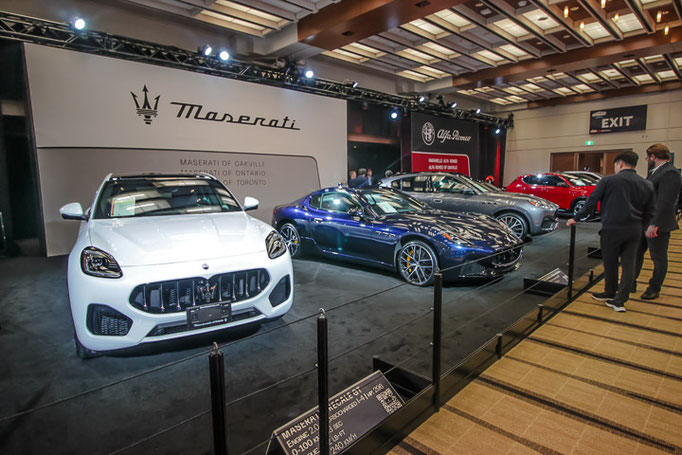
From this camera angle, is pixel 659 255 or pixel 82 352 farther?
pixel 659 255

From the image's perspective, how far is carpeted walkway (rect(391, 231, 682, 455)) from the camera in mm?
1791

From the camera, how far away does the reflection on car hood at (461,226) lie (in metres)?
4.03

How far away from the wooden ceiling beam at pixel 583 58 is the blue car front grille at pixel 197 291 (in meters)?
10.5

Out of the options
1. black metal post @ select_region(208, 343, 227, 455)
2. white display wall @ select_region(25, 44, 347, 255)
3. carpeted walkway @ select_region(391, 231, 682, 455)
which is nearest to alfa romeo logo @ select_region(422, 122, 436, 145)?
white display wall @ select_region(25, 44, 347, 255)

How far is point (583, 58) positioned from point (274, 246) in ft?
33.6

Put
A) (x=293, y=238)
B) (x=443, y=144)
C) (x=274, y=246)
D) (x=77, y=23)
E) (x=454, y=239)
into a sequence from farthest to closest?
(x=443, y=144) → (x=77, y=23) → (x=293, y=238) → (x=454, y=239) → (x=274, y=246)

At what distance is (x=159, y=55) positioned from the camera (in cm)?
695

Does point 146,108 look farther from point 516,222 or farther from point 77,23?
point 516,222

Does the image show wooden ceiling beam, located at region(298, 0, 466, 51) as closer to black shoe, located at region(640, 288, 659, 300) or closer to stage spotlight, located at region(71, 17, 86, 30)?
stage spotlight, located at region(71, 17, 86, 30)

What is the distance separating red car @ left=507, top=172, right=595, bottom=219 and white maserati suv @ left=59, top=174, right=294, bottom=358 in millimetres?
8971

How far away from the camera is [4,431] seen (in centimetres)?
196


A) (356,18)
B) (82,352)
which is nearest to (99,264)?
(82,352)

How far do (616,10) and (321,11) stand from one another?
5803 mm

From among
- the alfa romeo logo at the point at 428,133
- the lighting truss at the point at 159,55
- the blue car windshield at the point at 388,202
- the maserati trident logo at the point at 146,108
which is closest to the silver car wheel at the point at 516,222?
the blue car windshield at the point at 388,202
